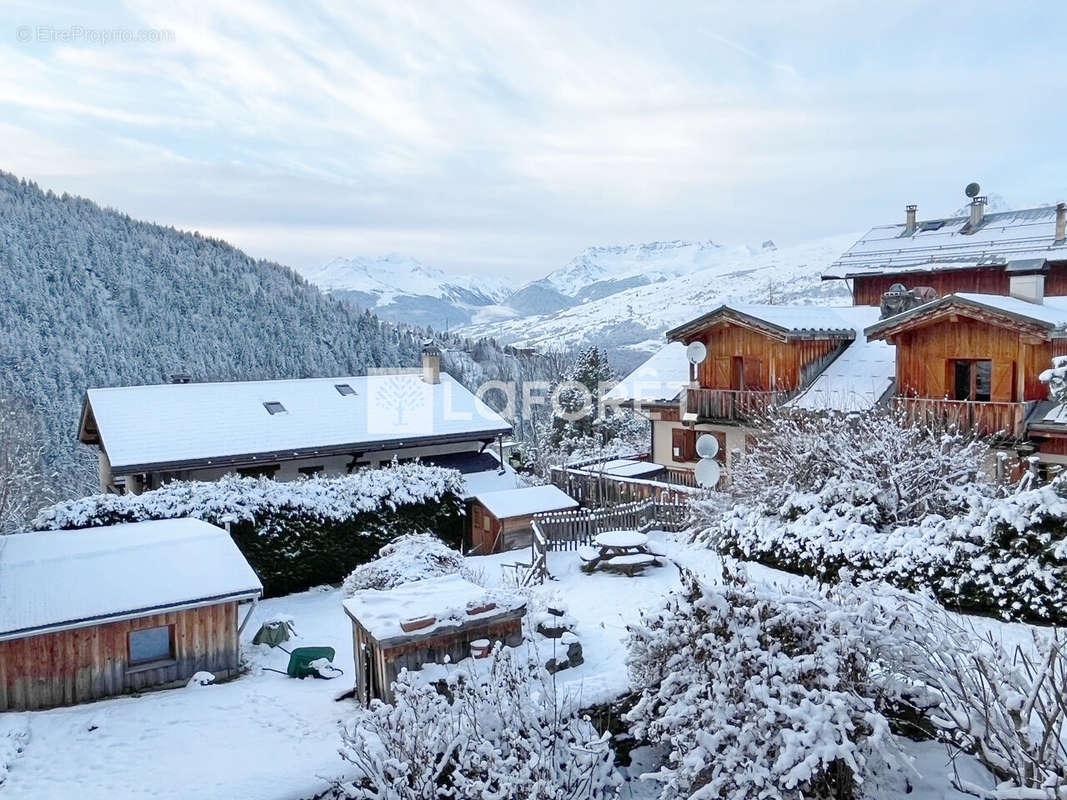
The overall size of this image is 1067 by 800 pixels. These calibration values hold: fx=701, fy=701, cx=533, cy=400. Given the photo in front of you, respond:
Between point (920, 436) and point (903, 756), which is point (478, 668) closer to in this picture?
point (903, 756)

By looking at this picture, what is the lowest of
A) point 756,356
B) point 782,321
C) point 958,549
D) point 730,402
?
point 958,549

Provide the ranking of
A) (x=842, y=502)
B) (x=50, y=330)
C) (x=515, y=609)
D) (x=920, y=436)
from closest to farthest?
(x=515, y=609) → (x=842, y=502) → (x=920, y=436) → (x=50, y=330)

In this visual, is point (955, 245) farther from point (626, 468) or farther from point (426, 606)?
point (426, 606)

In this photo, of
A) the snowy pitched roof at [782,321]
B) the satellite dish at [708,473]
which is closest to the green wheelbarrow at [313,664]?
the satellite dish at [708,473]

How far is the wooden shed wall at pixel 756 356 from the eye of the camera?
64.5 feet

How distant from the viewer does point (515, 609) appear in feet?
33.0

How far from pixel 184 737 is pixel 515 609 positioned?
4.63m

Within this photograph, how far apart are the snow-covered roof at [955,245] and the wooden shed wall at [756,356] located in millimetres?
7559

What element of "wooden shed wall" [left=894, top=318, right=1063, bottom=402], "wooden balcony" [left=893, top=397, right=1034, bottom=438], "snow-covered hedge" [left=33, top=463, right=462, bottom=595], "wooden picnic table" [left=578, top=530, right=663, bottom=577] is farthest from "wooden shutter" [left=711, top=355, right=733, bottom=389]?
"snow-covered hedge" [left=33, top=463, right=462, bottom=595]

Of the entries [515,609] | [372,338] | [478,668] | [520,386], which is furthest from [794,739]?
[372,338]

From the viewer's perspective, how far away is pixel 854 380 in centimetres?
1931

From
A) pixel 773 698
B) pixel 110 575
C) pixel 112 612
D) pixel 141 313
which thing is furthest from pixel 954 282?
pixel 141 313

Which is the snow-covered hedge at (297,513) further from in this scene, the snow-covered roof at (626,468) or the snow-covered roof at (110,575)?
the snow-covered roof at (626,468)

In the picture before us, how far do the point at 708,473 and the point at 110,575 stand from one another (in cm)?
1504
